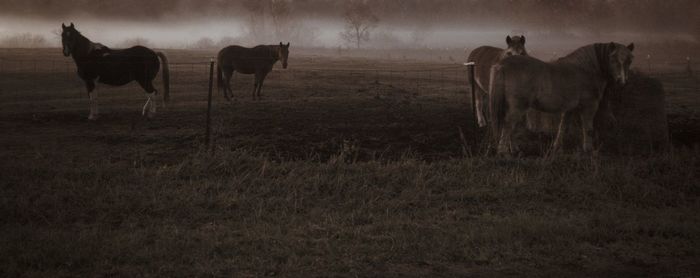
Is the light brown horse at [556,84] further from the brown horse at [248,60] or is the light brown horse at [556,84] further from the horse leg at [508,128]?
the brown horse at [248,60]

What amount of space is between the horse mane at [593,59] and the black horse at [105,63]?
36.5 feet

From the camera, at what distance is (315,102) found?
19.9 m

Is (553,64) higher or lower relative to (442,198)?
higher

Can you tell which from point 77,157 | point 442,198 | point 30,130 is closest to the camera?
point 442,198

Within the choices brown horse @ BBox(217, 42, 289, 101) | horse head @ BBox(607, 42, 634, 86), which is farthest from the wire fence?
horse head @ BBox(607, 42, 634, 86)

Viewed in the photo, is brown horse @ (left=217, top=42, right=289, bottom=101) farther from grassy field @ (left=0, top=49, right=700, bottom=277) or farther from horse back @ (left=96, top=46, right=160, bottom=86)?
grassy field @ (left=0, top=49, right=700, bottom=277)

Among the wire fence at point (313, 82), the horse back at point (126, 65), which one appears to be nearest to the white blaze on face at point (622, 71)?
the wire fence at point (313, 82)

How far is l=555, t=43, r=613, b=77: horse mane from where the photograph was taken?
11227 mm

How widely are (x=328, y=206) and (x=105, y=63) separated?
1113 cm

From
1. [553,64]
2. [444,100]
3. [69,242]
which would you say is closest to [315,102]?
[444,100]

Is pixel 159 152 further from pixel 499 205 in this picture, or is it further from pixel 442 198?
pixel 499 205

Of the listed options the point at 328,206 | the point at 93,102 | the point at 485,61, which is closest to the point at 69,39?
the point at 93,102

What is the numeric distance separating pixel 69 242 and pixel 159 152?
17.8ft

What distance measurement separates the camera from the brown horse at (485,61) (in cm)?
1408
